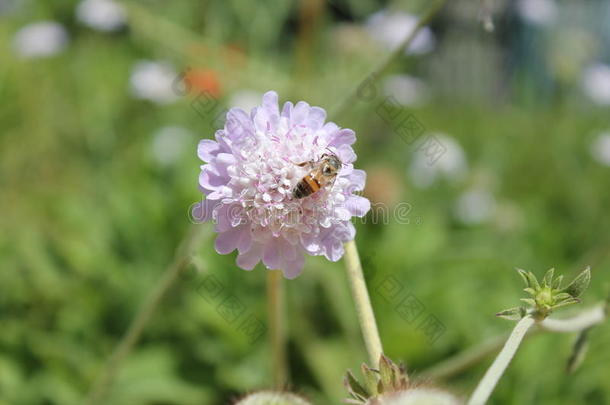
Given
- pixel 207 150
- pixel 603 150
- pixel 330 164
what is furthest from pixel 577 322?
pixel 603 150

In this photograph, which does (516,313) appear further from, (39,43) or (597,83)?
(39,43)

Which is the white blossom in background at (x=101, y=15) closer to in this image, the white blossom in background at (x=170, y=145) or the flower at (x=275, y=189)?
the white blossom in background at (x=170, y=145)

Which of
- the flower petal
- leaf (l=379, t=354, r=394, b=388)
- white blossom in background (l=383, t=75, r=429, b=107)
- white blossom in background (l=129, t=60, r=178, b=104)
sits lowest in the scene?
leaf (l=379, t=354, r=394, b=388)

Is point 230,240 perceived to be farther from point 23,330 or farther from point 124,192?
point 124,192

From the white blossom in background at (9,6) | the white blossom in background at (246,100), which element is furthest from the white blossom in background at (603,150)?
the white blossom in background at (9,6)

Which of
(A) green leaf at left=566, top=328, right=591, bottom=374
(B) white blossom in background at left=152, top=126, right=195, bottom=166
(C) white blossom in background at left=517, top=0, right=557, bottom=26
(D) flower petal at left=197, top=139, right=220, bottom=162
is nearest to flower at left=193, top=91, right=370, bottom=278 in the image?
(D) flower petal at left=197, top=139, right=220, bottom=162

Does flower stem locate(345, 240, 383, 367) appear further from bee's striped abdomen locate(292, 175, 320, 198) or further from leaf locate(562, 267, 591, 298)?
leaf locate(562, 267, 591, 298)
